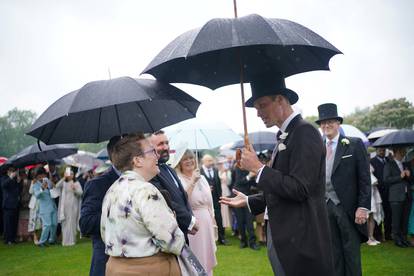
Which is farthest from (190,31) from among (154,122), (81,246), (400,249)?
(81,246)

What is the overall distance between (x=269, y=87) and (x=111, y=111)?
5.82 feet

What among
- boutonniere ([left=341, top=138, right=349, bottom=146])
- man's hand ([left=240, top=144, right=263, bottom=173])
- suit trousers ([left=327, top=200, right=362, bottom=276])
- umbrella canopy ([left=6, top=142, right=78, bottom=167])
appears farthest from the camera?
umbrella canopy ([left=6, top=142, right=78, bottom=167])

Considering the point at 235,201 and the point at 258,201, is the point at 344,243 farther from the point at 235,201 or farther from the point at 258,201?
the point at 235,201

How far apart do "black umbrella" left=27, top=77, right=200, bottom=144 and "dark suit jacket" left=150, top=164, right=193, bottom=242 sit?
23.2 inches

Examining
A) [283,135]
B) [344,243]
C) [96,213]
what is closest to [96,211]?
[96,213]

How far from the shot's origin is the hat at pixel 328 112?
5527mm

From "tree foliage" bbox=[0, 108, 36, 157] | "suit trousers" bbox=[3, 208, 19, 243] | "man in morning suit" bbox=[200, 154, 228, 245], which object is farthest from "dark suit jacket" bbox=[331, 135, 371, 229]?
"tree foliage" bbox=[0, 108, 36, 157]

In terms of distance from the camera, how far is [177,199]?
388cm

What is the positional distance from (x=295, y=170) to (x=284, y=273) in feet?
2.65

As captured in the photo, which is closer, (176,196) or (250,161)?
(250,161)

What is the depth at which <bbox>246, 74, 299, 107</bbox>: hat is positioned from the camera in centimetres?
321

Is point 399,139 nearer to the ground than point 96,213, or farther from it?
nearer to the ground

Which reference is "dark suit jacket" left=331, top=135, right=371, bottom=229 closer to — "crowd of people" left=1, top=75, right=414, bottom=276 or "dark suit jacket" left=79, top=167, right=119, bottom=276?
"crowd of people" left=1, top=75, right=414, bottom=276

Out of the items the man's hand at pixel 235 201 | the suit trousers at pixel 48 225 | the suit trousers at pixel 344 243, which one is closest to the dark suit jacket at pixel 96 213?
the man's hand at pixel 235 201
